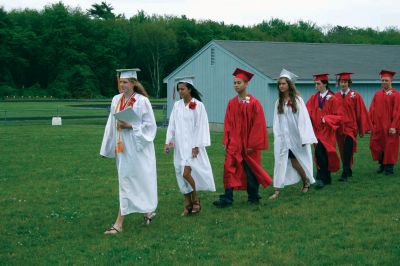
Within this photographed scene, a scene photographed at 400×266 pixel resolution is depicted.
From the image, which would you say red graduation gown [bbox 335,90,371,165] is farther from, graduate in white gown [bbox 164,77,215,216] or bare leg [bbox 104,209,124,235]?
bare leg [bbox 104,209,124,235]

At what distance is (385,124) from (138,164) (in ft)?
23.5

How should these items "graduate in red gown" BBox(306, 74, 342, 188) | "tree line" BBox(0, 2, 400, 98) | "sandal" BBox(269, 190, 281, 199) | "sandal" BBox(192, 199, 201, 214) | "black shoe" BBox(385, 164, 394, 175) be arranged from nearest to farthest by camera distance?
"sandal" BBox(192, 199, 201, 214)
"sandal" BBox(269, 190, 281, 199)
"graduate in red gown" BBox(306, 74, 342, 188)
"black shoe" BBox(385, 164, 394, 175)
"tree line" BBox(0, 2, 400, 98)

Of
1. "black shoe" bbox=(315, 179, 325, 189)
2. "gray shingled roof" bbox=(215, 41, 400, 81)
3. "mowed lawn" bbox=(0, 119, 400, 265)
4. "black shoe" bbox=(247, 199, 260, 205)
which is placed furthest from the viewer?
"gray shingled roof" bbox=(215, 41, 400, 81)

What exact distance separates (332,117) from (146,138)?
461 cm

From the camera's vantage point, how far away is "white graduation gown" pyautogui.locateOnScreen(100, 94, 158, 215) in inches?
352

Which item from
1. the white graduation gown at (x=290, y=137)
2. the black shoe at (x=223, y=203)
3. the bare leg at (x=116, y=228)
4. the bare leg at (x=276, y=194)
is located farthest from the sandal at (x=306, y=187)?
the bare leg at (x=116, y=228)

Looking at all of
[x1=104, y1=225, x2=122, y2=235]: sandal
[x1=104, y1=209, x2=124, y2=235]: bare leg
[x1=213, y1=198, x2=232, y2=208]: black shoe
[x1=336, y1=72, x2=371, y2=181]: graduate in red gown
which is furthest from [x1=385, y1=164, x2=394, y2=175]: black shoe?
[x1=104, y1=225, x2=122, y2=235]: sandal

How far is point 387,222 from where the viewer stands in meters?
8.83

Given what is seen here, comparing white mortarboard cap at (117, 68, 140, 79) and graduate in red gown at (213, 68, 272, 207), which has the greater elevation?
white mortarboard cap at (117, 68, 140, 79)

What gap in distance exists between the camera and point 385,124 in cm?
1439

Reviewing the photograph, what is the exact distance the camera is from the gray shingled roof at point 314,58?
33719 millimetres

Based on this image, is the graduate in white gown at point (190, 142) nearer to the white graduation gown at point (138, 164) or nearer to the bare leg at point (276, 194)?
the white graduation gown at point (138, 164)

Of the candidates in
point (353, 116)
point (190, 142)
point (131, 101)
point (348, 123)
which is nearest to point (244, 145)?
point (190, 142)

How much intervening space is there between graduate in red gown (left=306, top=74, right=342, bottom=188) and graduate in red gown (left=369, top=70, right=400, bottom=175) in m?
1.98
